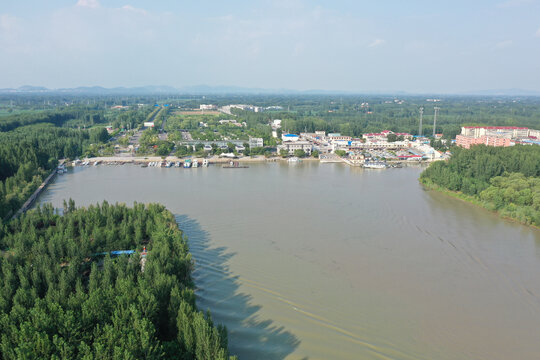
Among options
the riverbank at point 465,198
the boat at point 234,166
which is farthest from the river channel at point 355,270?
the boat at point 234,166

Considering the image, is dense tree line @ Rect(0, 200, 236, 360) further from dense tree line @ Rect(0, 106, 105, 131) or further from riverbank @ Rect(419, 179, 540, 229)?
dense tree line @ Rect(0, 106, 105, 131)

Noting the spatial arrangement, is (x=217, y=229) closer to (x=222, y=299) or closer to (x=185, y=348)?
(x=222, y=299)

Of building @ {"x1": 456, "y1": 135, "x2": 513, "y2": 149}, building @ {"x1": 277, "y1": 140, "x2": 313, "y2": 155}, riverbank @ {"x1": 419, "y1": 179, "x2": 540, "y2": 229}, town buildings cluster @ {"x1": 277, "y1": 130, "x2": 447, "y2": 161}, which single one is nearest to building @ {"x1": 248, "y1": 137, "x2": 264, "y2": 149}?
town buildings cluster @ {"x1": 277, "y1": 130, "x2": 447, "y2": 161}

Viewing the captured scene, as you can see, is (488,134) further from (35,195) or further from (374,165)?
(35,195)

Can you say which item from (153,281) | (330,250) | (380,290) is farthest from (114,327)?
(330,250)

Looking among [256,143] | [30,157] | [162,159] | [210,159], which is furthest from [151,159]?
[256,143]

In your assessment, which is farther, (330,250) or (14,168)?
(14,168)
